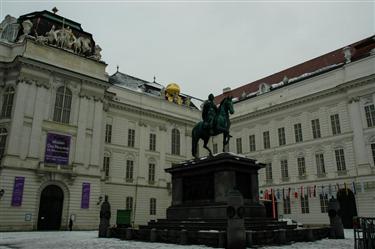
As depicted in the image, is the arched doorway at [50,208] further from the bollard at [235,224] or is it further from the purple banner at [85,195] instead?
the bollard at [235,224]

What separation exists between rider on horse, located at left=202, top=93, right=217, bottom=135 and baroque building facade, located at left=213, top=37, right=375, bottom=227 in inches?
788

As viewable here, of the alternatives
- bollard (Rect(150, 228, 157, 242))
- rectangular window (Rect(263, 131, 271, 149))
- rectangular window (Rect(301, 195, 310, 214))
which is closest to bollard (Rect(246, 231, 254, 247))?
bollard (Rect(150, 228, 157, 242))

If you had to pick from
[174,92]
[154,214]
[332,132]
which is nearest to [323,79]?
[332,132]

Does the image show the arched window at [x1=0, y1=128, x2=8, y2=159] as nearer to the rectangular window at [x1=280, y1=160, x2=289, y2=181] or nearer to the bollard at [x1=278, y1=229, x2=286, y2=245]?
the bollard at [x1=278, y1=229, x2=286, y2=245]

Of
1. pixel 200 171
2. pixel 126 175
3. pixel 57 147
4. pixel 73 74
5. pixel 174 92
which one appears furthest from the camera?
pixel 174 92

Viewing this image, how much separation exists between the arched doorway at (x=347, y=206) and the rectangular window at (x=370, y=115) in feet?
22.4

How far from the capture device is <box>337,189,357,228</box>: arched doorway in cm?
3064

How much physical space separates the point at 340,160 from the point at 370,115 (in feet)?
17.3

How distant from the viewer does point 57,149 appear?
29.0 metres

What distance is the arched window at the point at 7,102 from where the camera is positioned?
28.2 m

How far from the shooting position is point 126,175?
118 ft

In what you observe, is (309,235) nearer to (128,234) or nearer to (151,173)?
(128,234)

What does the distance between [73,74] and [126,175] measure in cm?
1243

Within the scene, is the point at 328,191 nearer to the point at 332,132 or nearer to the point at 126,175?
the point at 332,132
